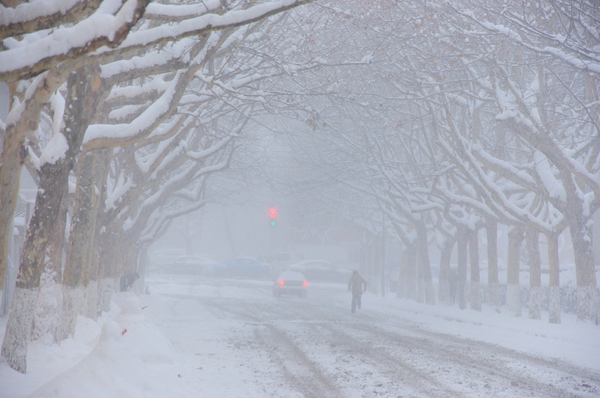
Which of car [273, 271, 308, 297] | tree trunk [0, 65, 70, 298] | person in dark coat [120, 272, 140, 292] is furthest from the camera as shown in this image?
car [273, 271, 308, 297]

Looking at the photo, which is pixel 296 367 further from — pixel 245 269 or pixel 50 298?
pixel 245 269

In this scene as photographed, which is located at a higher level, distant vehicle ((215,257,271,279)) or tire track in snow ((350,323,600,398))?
distant vehicle ((215,257,271,279))

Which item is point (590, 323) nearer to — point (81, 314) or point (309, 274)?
point (81, 314)

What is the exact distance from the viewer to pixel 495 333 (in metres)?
16.3

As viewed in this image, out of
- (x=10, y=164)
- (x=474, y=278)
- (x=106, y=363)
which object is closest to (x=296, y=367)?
(x=106, y=363)

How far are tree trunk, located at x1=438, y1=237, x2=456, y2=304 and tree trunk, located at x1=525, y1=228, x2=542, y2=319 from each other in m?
6.51

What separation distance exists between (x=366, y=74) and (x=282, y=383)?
12.1m

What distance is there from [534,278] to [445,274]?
25.9ft

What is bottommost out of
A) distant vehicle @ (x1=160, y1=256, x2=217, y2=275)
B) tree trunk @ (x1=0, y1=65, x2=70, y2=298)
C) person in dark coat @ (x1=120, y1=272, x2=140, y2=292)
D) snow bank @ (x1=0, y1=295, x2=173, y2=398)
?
snow bank @ (x1=0, y1=295, x2=173, y2=398)

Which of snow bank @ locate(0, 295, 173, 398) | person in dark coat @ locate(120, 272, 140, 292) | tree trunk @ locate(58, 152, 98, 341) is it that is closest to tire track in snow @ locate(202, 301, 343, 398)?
snow bank @ locate(0, 295, 173, 398)

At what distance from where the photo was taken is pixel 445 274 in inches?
1110

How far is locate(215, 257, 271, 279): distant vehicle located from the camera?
48.8 m

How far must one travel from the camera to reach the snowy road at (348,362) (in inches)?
329

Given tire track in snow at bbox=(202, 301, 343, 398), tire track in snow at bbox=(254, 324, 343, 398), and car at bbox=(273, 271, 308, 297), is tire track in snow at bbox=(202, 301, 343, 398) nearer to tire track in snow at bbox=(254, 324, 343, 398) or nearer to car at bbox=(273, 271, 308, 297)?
tire track in snow at bbox=(254, 324, 343, 398)
